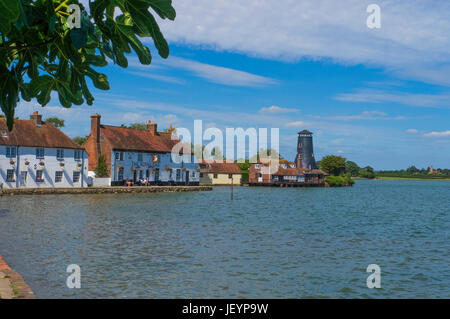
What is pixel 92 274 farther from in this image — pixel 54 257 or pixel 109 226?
pixel 109 226

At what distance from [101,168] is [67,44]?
205 ft

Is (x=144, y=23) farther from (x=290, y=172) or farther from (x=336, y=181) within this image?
(x=336, y=181)

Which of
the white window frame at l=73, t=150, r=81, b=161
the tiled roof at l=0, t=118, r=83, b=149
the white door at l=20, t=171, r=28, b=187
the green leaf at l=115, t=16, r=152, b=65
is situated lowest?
the white door at l=20, t=171, r=28, b=187

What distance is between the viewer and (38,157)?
52656 millimetres

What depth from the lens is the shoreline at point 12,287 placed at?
8500mm

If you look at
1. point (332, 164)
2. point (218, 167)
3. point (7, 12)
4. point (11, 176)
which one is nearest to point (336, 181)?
point (332, 164)

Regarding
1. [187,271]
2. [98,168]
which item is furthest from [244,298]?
[98,168]

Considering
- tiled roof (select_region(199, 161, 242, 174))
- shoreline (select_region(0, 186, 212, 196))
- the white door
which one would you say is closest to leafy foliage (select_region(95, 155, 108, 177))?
shoreline (select_region(0, 186, 212, 196))

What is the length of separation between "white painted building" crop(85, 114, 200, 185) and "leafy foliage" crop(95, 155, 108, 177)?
77cm

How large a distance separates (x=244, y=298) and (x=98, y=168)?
54325mm

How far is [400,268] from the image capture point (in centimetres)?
1642

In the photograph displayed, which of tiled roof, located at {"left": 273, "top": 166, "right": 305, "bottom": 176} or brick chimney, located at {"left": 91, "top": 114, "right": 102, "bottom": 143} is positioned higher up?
brick chimney, located at {"left": 91, "top": 114, "right": 102, "bottom": 143}

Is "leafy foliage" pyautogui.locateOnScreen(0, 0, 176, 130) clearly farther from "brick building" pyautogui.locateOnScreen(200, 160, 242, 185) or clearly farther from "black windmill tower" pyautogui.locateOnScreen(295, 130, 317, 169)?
"black windmill tower" pyautogui.locateOnScreen(295, 130, 317, 169)

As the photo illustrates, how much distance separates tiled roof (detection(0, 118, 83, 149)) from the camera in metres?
50.8
